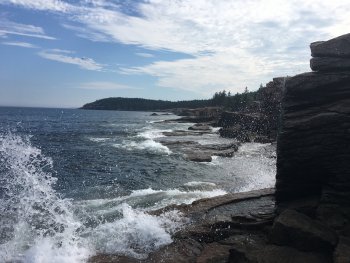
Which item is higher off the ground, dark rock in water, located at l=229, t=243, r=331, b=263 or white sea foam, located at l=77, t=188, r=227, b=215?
dark rock in water, located at l=229, t=243, r=331, b=263

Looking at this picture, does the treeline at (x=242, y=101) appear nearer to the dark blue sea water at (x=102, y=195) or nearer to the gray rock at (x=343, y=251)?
the dark blue sea water at (x=102, y=195)

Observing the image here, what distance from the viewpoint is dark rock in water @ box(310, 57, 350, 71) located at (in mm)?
14953

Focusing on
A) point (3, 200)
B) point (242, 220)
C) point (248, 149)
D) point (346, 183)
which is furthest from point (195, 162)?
point (346, 183)

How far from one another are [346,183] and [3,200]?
19.8m

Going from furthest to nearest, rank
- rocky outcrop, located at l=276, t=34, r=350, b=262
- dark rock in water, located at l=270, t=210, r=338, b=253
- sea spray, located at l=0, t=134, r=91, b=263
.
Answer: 1. sea spray, located at l=0, t=134, r=91, b=263
2. rocky outcrop, located at l=276, t=34, r=350, b=262
3. dark rock in water, located at l=270, t=210, r=338, b=253

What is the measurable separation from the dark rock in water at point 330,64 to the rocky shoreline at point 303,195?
39 mm

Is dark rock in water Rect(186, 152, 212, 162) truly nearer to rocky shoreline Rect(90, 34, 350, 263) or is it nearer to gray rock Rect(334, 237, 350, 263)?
rocky shoreline Rect(90, 34, 350, 263)

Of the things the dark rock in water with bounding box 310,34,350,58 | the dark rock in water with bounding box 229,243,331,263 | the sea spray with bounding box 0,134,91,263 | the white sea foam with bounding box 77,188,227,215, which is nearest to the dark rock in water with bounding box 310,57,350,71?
the dark rock in water with bounding box 310,34,350,58

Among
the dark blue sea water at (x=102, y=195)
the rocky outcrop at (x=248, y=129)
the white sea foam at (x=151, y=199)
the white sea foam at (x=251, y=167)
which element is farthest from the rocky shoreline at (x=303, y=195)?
the rocky outcrop at (x=248, y=129)

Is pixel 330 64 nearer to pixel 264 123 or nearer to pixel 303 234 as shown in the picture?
pixel 303 234

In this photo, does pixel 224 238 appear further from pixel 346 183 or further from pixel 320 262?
pixel 346 183

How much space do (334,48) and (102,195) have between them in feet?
56.9

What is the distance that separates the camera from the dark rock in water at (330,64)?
15.0 metres

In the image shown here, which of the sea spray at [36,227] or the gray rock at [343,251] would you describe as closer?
the gray rock at [343,251]
